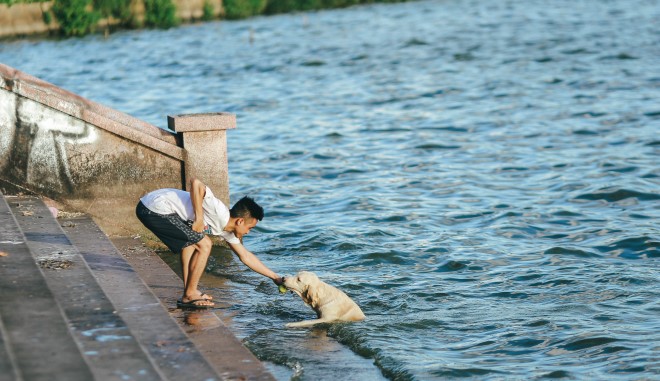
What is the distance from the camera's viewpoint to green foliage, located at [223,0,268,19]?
56344 millimetres

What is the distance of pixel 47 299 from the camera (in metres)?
7.23

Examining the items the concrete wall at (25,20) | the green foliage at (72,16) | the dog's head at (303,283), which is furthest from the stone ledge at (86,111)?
the green foliage at (72,16)

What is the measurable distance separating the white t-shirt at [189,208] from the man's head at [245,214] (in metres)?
0.09

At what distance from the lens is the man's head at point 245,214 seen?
8875 millimetres

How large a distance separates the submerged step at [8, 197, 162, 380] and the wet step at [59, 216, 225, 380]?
0.21m

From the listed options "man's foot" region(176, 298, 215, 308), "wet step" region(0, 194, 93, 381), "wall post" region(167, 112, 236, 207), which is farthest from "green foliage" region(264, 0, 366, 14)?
"wet step" region(0, 194, 93, 381)

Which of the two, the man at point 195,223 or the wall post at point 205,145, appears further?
the wall post at point 205,145

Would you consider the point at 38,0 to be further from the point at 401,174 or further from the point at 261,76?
the point at 401,174

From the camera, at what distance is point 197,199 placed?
8.81 meters

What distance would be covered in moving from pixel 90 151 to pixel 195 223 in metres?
3.15

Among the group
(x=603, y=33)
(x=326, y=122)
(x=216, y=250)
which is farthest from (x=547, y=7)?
(x=216, y=250)

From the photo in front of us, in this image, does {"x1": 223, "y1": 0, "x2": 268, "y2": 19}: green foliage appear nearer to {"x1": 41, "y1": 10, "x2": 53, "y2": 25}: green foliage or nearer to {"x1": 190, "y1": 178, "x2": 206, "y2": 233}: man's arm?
{"x1": 41, "y1": 10, "x2": 53, "y2": 25}: green foliage

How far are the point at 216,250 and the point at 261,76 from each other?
22058 mm

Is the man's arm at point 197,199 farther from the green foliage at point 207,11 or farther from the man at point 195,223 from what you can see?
the green foliage at point 207,11
